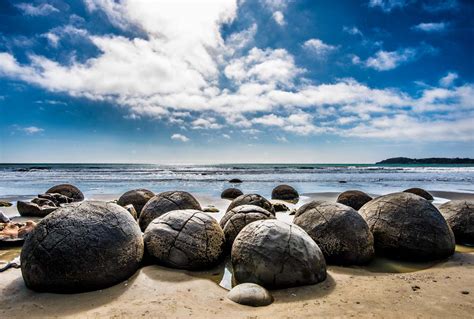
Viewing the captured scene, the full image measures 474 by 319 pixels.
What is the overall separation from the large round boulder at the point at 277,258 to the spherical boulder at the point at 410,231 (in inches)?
82.1

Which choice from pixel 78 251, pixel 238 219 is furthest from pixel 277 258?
pixel 78 251

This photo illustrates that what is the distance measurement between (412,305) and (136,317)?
3.41 m

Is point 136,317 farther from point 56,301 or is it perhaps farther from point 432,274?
point 432,274

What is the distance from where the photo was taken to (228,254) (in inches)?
248

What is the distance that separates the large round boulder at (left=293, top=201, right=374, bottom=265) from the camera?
5.75 metres

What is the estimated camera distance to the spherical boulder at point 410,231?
20.0 feet

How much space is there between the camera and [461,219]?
300 inches

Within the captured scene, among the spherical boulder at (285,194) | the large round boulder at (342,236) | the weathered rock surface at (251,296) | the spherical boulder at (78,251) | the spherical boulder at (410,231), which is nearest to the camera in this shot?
the weathered rock surface at (251,296)

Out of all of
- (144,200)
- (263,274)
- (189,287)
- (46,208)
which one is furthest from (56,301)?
(46,208)

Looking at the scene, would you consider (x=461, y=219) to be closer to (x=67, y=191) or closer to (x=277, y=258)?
(x=277, y=258)

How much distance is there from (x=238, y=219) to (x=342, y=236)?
2.03 m

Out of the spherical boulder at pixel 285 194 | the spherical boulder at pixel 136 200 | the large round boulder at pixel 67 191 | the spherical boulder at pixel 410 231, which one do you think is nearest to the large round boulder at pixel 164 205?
the spherical boulder at pixel 136 200

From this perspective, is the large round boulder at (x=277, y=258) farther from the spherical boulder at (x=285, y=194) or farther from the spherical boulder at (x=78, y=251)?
the spherical boulder at (x=285, y=194)

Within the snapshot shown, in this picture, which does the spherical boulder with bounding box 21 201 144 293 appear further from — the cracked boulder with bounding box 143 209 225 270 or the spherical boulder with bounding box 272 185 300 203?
the spherical boulder with bounding box 272 185 300 203
